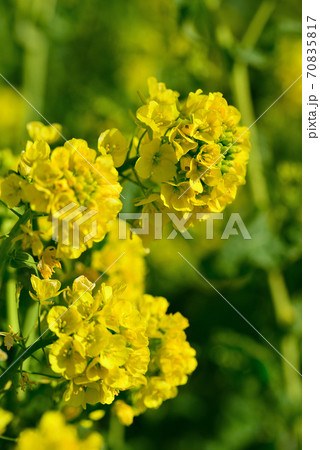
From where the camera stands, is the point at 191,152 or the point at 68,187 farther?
the point at 191,152

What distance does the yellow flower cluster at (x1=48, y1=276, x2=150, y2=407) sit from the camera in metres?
1.06

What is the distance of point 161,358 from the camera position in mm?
1246

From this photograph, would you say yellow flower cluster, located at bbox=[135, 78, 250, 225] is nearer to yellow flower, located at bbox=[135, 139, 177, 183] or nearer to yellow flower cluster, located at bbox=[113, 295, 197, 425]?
yellow flower, located at bbox=[135, 139, 177, 183]

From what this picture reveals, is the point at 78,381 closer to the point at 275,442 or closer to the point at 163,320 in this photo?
the point at 163,320

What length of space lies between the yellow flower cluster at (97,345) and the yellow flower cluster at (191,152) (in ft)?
0.78

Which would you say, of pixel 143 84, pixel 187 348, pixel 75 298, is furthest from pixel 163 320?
pixel 143 84

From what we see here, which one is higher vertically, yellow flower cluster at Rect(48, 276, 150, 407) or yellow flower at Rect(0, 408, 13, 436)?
yellow flower cluster at Rect(48, 276, 150, 407)

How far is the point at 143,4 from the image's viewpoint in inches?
129

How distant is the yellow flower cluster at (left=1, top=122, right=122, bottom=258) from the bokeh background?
17.0 inches

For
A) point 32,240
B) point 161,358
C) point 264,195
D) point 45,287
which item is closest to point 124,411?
point 161,358

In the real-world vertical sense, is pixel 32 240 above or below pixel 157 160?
below

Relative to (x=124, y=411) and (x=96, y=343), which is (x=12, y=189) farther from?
(x=124, y=411)

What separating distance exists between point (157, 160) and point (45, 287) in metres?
0.36

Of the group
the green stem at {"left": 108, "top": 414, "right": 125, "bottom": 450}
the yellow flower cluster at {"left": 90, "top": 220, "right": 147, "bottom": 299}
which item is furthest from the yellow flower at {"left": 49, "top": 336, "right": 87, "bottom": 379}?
the green stem at {"left": 108, "top": 414, "right": 125, "bottom": 450}
